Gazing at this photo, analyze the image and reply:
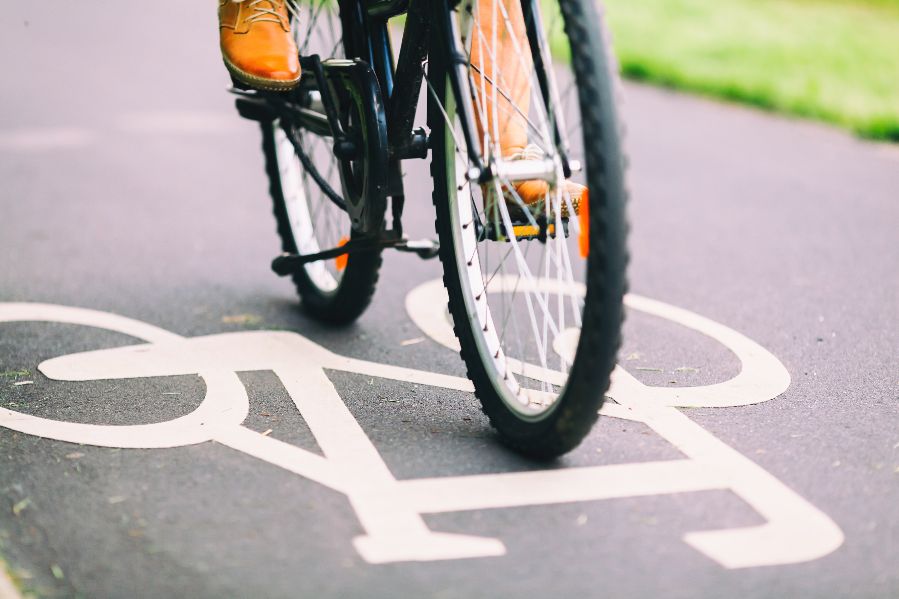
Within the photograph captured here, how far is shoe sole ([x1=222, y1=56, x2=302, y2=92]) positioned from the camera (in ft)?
10.3

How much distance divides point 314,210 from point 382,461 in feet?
4.86

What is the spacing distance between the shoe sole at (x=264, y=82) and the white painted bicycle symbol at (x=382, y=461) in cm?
79

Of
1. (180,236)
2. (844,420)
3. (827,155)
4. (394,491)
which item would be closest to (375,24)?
(394,491)

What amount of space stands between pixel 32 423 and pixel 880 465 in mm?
2027

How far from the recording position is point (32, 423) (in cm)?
292

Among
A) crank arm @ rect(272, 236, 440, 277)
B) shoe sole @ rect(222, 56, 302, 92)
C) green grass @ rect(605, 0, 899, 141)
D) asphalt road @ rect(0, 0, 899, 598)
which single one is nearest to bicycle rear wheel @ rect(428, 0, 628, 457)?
asphalt road @ rect(0, 0, 899, 598)

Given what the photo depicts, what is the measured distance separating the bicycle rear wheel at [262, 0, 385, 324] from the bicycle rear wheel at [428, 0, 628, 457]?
22.4 inches

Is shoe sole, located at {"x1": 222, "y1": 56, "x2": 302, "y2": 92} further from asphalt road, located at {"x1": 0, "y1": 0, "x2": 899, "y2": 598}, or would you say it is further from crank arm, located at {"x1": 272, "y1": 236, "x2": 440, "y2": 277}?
asphalt road, located at {"x1": 0, "y1": 0, "x2": 899, "y2": 598}

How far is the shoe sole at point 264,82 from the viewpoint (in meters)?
3.14

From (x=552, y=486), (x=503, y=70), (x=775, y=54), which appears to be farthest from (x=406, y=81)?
(x=775, y=54)

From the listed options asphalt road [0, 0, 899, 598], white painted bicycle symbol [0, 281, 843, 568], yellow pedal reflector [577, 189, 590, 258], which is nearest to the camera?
asphalt road [0, 0, 899, 598]

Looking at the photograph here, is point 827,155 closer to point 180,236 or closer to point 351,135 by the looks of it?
point 180,236

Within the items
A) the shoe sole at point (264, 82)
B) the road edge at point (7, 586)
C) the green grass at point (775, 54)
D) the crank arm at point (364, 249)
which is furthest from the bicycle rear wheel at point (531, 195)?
the green grass at point (775, 54)

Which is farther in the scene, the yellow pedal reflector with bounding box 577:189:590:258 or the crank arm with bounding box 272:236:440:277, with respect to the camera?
the crank arm with bounding box 272:236:440:277
